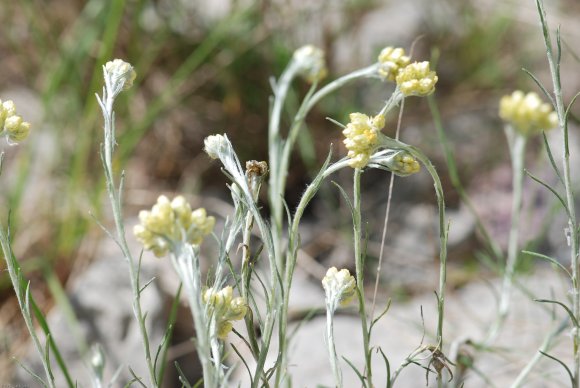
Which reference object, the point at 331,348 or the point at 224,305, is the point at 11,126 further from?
the point at 331,348

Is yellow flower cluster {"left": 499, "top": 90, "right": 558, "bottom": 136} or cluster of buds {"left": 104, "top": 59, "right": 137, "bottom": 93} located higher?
cluster of buds {"left": 104, "top": 59, "right": 137, "bottom": 93}

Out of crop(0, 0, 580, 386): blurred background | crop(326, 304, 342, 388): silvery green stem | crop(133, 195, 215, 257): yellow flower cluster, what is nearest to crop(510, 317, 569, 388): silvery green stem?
crop(326, 304, 342, 388): silvery green stem

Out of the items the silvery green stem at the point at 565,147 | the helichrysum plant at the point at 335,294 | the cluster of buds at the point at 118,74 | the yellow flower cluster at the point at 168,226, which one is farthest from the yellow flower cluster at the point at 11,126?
the silvery green stem at the point at 565,147

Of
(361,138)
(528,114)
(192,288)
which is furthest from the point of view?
(528,114)

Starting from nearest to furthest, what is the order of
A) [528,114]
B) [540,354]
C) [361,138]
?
1. [361,138]
2. [540,354]
3. [528,114]

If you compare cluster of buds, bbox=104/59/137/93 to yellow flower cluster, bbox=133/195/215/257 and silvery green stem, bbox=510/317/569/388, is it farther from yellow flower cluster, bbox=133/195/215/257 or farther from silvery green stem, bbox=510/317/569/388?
silvery green stem, bbox=510/317/569/388

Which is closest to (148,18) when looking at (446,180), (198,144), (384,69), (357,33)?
(198,144)

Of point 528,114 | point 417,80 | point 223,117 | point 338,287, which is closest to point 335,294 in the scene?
point 338,287

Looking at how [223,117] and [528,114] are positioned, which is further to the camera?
[223,117]
